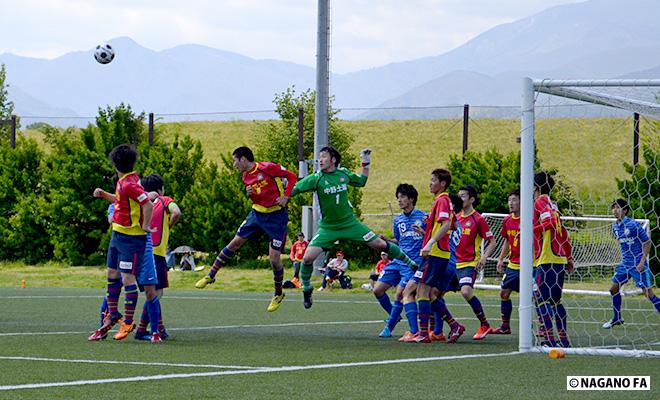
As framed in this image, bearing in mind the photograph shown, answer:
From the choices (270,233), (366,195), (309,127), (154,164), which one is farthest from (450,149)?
(270,233)

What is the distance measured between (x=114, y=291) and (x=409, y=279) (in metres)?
3.62

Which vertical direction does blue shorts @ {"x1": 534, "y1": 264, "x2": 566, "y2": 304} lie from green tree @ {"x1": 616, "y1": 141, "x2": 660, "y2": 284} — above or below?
below

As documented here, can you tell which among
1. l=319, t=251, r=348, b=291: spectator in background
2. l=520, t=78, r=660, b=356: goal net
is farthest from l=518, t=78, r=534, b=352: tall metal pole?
l=319, t=251, r=348, b=291: spectator in background

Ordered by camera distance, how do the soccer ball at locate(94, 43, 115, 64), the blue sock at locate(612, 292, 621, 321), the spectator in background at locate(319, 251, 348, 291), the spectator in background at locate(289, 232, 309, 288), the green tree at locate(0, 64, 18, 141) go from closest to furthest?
the blue sock at locate(612, 292, 621, 321), the soccer ball at locate(94, 43, 115, 64), the spectator in background at locate(319, 251, 348, 291), the spectator in background at locate(289, 232, 309, 288), the green tree at locate(0, 64, 18, 141)

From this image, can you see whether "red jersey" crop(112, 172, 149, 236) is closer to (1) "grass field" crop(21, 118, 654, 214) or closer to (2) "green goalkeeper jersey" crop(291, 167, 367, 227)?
(2) "green goalkeeper jersey" crop(291, 167, 367, 227)

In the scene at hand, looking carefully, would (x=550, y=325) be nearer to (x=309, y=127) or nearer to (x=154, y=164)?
(x=154, y=164)

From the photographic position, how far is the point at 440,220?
12.5m

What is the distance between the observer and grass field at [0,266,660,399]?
26.2 ft

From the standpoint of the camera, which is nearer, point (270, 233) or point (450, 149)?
point (270, 233)

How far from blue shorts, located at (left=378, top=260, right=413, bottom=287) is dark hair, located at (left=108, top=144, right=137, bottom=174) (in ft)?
12.2

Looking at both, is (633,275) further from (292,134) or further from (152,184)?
(292,134)

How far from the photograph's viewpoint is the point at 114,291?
39.9 feet

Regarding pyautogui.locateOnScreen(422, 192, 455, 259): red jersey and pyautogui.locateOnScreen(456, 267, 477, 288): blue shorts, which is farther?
pyautogui.locateOnScreen(456, 267, 477, 288): blue shorts

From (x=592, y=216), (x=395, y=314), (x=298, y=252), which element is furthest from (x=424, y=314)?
(x=298, y=252)
